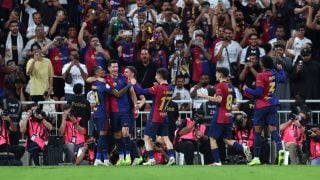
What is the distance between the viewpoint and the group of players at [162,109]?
22.5 metres

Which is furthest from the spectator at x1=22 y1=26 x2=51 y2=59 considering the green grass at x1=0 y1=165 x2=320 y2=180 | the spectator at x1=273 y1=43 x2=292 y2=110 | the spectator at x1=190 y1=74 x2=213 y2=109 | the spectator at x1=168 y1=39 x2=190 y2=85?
the green grass at x1=0 y1=165 x2=320 y2=180

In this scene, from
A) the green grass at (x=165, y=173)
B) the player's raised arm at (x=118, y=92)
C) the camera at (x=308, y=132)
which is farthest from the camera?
the camera at (x=308, y=132)

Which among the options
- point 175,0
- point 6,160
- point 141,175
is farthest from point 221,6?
point 141,175

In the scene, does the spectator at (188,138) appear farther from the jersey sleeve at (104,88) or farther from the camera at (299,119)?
the jersey sleeve at (104,88)

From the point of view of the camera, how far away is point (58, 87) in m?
27.7

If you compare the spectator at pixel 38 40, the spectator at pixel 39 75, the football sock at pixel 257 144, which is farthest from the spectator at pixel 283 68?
the spectator at pixel 38 40

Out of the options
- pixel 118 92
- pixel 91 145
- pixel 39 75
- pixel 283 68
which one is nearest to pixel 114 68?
pixel 118 92

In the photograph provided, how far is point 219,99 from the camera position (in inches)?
880

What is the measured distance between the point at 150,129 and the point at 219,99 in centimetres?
161

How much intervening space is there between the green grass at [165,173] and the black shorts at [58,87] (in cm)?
661

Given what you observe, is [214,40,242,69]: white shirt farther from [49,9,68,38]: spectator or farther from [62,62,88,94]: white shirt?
[49,9,68,38]: spectator

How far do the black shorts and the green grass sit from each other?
21.7 ft

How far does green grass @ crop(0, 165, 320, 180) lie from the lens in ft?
62.3

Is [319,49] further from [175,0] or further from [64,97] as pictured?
[64,97]
